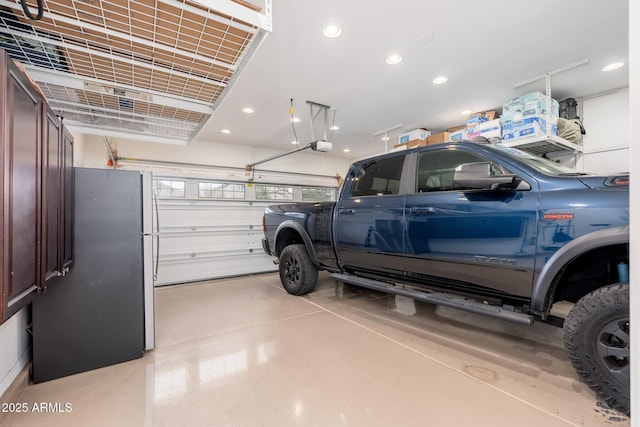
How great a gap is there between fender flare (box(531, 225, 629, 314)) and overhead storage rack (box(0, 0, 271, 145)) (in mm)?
2453

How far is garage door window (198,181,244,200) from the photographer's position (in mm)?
5566

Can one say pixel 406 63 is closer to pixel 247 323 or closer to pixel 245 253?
pixel 247 323

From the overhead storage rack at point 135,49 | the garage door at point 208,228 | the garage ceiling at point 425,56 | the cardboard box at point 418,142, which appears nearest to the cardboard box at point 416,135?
the cardboard box at point 418,142

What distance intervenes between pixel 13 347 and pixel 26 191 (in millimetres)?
1434

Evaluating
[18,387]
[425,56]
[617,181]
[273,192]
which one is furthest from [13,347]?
[273,192]

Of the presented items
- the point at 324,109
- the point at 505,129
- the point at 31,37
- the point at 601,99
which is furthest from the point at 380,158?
the point at 601,99

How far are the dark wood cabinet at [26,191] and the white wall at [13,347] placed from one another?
0.54 metres

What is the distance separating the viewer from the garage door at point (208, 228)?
5.13 metres

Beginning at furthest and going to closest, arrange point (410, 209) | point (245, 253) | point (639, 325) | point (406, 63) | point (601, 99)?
point (245, 253)
point (601, 99)
point (406, 63)
point (410, 209)
point (639, 325)

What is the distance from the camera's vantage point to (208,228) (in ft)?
18.2

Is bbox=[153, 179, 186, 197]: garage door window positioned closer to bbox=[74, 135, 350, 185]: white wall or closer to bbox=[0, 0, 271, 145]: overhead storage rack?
bbox=[74, 135, 350, 185]: white wall

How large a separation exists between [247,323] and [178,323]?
84 centimetres

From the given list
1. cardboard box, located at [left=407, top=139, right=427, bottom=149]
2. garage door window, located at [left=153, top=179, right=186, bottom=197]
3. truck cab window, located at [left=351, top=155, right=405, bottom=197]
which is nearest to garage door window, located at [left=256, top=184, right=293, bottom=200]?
garage door window, located at [left=153, top=179, right=186, bottom=197]

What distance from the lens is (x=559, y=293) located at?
2.02 metres
